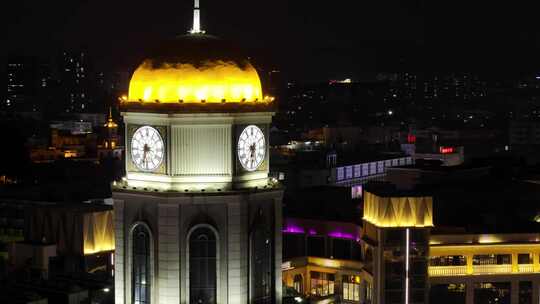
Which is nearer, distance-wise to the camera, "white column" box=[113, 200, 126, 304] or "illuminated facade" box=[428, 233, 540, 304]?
"white column" box=[113, 200, 126, 304]

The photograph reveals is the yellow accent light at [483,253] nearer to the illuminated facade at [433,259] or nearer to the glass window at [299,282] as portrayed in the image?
the illuminated facade at [433,259]

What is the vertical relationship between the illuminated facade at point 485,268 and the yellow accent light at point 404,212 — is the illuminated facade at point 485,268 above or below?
below

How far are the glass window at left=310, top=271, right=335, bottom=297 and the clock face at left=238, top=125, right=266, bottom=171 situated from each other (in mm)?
35788

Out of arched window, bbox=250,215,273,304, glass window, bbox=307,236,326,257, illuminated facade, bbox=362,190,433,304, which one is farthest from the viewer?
glass window, bbox=307,236,326,257

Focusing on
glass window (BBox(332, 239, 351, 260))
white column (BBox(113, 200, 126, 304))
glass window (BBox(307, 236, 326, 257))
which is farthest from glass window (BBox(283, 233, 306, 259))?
white column (BBox(113, 200, 126, 304))

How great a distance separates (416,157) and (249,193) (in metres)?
82.9

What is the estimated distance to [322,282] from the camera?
56562 millimetres

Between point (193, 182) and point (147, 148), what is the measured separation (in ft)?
3.86

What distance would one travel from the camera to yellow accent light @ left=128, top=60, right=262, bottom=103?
2005 cm

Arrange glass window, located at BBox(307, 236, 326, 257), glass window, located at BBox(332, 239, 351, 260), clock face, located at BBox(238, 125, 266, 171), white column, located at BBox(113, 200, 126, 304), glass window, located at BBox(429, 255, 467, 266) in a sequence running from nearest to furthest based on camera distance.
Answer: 1. clock face, located at BBox(238, 125, 266, 171)
2. white column, located at BBox(113, 200, 126, 304)
3. glass window, located at BBox(429, 255, 467, 266)
4. glass window, located at BBox(332, 239, 351, 260)
5. glass window, located at BBox(307, 236, 326, 257)

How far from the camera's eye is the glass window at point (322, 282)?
56031 mm

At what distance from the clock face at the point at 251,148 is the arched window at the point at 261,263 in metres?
1.13

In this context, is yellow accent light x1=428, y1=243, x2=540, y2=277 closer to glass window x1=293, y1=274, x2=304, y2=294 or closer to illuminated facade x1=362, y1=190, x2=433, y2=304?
illuminated facade x1=362, y1=190, x2=433, y2=304

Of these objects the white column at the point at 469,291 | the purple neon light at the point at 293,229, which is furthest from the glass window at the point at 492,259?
the purple neon light at the point at 293,229
